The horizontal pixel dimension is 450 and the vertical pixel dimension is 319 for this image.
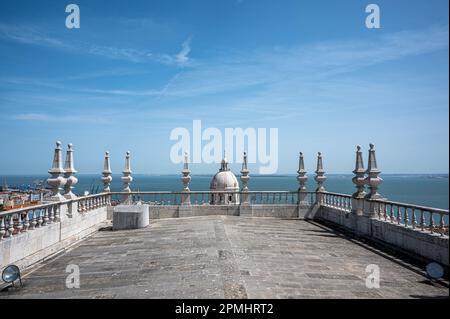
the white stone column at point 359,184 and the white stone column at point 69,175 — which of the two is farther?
the white stone column at point 359,184

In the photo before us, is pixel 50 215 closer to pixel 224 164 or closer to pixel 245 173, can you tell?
pixel 245 173

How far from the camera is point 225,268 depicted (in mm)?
7961

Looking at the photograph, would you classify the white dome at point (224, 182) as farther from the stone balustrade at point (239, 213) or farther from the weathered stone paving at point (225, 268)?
the weathered stone paving at point (225, 268)

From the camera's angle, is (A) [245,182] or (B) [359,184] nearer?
(B) [359,184]

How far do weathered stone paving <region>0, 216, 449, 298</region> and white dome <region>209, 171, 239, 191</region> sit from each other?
88.4ft

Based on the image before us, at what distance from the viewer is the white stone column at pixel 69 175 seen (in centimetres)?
1351

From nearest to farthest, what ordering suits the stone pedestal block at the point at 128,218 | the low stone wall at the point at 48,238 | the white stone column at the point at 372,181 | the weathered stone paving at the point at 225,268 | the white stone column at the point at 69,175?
→ the weathered stone paving at the point at 225,268
the low stone wall at the point at 48,238
the white stone column at the point at 372,181
the white stone column at the point at 69,175
the stone pedestal block at the point at 128,218

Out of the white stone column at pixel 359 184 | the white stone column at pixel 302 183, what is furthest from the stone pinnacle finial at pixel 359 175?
the white stone column at pixel 302 183

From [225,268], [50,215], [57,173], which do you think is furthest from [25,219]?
[225,268]

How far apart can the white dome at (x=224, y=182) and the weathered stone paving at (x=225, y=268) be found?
26.9 meters

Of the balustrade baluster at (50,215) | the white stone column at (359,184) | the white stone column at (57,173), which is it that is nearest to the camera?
the balustrade baluster at (50,215)

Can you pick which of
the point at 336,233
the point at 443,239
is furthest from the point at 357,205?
the point at 443,239

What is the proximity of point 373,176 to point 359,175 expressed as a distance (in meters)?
1.16

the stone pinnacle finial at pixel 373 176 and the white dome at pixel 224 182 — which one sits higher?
the stone pinnacle finial at pixel 373 176
